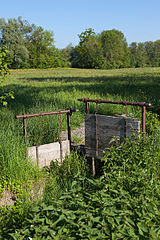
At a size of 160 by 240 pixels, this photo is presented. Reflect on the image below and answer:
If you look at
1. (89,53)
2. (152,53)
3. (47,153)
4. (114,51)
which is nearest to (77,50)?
(89,53)

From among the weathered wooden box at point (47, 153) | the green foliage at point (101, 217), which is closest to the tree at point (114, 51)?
the weathered wooden box at point (47, 153)

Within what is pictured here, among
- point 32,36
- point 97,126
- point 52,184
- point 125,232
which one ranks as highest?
point 32,36

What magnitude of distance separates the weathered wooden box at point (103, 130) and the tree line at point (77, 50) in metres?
65.4

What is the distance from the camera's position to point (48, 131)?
21.4 feet

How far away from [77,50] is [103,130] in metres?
74.2

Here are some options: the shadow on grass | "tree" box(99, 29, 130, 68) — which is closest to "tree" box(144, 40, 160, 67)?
"tree" box(99, 29, 130, 68)

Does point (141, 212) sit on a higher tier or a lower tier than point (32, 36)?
lower

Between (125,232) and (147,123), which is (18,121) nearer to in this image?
(147,123)

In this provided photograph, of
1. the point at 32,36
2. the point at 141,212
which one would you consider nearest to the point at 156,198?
the point at 141,212

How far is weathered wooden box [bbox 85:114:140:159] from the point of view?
15.3 feet

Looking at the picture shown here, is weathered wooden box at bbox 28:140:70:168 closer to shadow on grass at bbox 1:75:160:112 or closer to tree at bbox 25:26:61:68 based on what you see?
shadow on grass at bbox 1:75:160:112

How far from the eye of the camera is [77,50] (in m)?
76.5

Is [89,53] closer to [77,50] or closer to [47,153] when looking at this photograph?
[77,50]

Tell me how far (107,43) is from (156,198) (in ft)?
255
